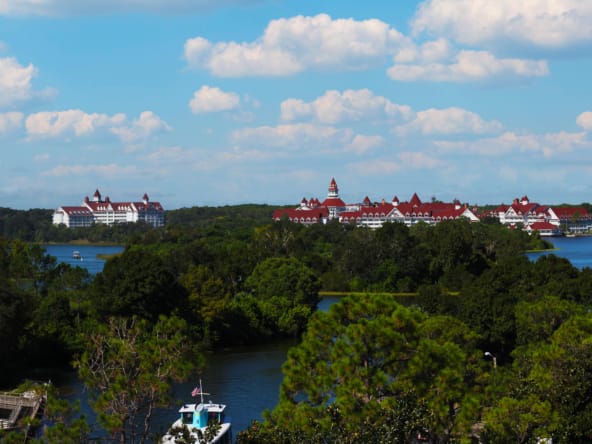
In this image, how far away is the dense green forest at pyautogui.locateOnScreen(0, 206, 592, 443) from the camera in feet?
41.9

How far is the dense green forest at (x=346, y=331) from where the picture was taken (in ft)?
41.9

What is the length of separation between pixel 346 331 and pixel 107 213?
152460mm

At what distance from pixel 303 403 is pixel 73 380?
1781 cm

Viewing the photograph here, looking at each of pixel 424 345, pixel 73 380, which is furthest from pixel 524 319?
pixel 73 380

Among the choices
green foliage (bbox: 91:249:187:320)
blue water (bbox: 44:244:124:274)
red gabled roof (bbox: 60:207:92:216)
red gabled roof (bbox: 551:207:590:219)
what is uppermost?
red gabled roof (bbox: 60:207:92:216)

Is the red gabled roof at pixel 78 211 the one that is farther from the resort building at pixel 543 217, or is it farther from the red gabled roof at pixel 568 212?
the red gabled roof at pixel 568 212

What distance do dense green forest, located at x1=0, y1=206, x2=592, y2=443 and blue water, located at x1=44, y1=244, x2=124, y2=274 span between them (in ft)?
26.4

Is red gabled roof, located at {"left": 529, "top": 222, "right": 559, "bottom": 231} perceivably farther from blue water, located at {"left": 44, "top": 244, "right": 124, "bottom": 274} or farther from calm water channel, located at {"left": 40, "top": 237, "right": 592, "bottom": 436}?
calm water channel, located at {"left": 40, "top": 237, "right": 592, "bottom": 436}

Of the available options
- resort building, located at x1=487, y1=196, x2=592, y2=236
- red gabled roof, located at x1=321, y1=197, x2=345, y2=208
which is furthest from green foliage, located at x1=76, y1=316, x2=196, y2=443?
red gabled roof, located at x1=321, y1=197, x2=345, y2=208

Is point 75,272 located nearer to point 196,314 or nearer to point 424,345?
point 196,314

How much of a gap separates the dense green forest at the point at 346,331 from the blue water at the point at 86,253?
26.4ft

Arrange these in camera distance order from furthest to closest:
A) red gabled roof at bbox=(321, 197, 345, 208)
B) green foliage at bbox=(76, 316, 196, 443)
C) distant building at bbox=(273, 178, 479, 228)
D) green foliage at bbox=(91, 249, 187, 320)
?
red gabled roof at bbox=(321, 197, 345, 208) → distant building at bbox=(273, 178, 479, 228) → green foliage at bbox=(91, 249, 187, 320) → green foliage at bbox=(76, 316, 196, 443)

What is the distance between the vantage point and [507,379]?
17.2 meters

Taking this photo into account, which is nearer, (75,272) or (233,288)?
(75,272)
